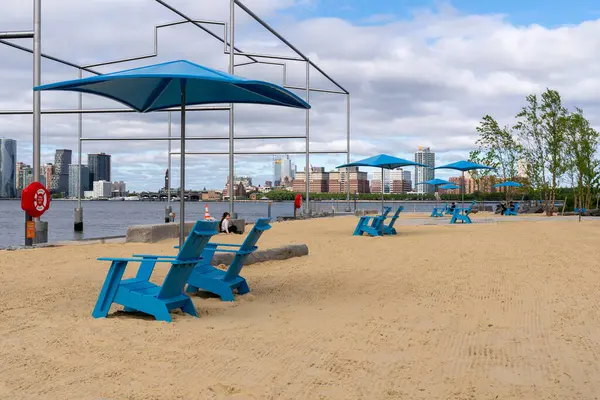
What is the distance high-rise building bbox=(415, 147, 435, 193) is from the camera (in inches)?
1989

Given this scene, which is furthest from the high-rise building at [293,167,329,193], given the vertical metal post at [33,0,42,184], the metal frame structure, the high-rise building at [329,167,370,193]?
the vertical metal post at [33,0,42,184]

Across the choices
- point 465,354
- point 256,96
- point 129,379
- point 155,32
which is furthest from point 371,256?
point 155,32

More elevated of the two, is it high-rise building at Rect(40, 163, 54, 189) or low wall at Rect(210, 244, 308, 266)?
high-rise building at Rect(40, 163, 54, 189)

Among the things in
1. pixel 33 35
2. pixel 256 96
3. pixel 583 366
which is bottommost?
pixel 583 366

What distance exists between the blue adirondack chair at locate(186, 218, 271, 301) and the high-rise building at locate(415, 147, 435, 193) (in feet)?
131

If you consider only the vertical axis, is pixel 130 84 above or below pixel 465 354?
above

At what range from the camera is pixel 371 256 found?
941 centimetres

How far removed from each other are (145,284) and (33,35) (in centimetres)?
719

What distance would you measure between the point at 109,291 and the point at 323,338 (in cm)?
164

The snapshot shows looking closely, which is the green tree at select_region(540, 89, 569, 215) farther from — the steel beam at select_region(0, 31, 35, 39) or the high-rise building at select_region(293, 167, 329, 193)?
the steel beam at select_region(0, 31, 35, 39)

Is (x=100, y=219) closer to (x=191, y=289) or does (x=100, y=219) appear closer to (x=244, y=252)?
(x=191, y=289)

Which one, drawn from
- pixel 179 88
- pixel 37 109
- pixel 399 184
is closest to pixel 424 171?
pixel 399 184

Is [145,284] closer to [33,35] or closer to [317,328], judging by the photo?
[317,328]

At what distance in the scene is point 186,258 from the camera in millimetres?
4906
